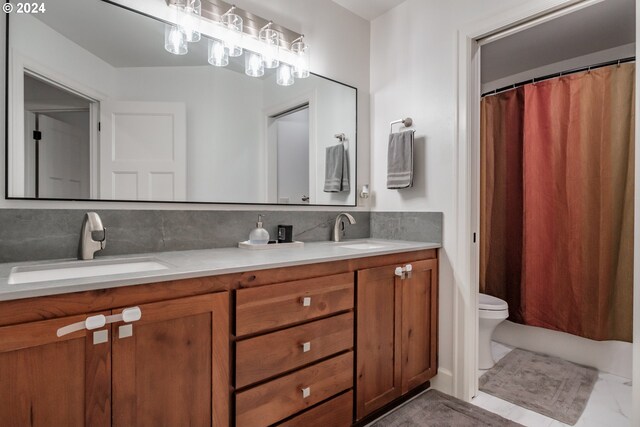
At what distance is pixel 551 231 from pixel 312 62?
203 cm

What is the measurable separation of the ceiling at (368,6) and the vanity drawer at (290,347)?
197 cm

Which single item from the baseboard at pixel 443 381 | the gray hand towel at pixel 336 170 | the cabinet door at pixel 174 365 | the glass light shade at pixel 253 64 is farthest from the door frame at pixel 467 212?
the cabinet door at pixel 174 365

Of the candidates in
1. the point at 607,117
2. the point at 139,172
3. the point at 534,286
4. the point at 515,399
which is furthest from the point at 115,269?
the point at 607,117

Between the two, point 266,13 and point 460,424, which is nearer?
point 460,424

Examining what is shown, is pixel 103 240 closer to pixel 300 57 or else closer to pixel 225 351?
pixel 225 351

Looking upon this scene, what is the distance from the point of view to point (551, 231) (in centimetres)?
244

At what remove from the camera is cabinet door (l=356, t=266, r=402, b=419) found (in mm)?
1577

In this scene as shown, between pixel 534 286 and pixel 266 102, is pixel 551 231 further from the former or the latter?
pixel 266 102

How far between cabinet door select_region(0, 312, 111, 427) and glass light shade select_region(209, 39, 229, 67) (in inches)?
51.6

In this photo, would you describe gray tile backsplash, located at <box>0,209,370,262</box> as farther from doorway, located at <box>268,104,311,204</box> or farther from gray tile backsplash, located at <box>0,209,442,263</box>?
doorway, located at <box>268,104,311,204</box>

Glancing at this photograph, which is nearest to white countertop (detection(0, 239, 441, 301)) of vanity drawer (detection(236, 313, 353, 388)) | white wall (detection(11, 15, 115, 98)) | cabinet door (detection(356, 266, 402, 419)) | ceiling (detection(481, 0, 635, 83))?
cabinet door (detection(356, 266, 402, 419))

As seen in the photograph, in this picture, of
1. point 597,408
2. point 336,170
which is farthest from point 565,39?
point 597,408

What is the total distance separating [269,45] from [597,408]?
2.62 m

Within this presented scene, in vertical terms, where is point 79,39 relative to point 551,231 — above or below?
above
